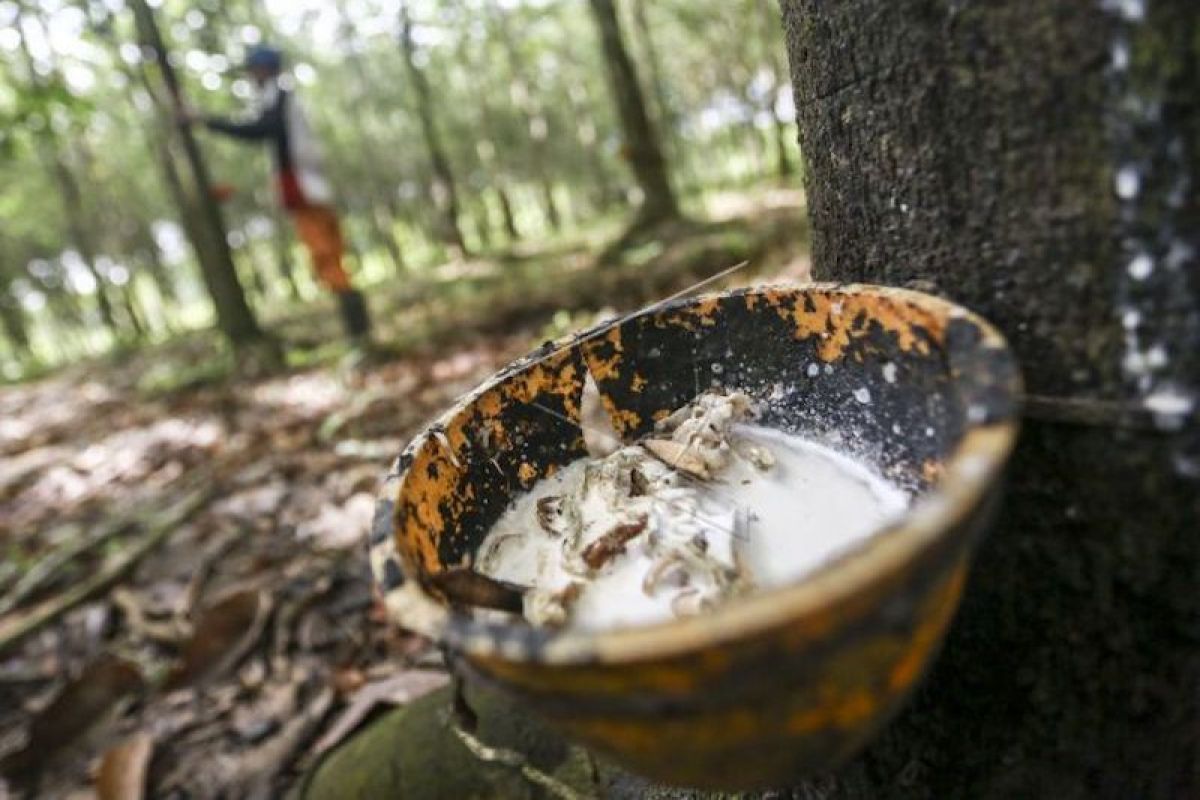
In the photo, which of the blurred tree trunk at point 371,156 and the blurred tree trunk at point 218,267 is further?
the blurred tree trunk at point 371,156

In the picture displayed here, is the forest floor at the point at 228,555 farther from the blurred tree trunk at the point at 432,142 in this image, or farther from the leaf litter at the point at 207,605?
the blurred tree trunk at the point at 432,142

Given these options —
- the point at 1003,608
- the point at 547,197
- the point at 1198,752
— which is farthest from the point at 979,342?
the point at 547,197

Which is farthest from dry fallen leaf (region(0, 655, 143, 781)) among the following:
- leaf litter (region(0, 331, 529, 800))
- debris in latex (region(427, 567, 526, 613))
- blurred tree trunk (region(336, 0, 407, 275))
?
blurred tree trunk (region(336, 0, 407, 275))

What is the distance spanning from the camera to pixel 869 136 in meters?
1.22

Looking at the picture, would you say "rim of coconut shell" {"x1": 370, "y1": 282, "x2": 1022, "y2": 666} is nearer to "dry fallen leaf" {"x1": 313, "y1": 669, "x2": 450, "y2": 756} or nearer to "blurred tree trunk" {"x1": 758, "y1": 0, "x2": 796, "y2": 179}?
"dry fallen leaf" {"x1": 313, "y1": 669, "x2": 450, "y2": 756}

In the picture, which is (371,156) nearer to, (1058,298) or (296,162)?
(296,162)

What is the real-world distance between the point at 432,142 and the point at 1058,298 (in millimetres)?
14810

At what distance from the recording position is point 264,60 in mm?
6504

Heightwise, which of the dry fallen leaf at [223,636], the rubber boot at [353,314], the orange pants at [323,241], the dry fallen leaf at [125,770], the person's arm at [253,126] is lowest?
the dry fallen leaf at [125,770]

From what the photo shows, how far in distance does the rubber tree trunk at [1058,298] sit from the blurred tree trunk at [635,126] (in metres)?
8.14

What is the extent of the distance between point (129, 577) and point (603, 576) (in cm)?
377

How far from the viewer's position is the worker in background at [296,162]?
21.2 feet

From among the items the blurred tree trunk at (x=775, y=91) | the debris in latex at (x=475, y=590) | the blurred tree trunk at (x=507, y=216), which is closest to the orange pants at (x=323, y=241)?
the debris in latex at (x=475, y=590)

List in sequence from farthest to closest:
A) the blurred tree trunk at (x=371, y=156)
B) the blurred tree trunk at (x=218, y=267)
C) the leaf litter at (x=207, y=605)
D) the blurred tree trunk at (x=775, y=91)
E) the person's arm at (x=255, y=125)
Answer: the blurred tree trunk at (x=371, y=156), the blurred tree trunk at (x=775, y=91), the blurred tree trunk at (x=218, y=267), the person's arm at (x=255, y=125), the leaf litter at (x=207, y=605)
